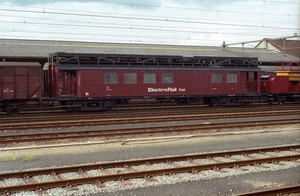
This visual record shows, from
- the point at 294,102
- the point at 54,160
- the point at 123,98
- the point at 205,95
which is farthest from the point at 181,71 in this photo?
the point at 54,160

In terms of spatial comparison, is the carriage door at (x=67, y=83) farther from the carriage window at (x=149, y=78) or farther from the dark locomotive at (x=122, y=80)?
the carriage window at (x=149, y=78)

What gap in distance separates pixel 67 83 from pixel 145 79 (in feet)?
17.6

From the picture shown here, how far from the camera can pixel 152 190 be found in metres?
8.32

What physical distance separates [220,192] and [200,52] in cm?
3696

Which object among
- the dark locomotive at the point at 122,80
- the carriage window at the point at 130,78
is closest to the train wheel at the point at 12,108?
the dark locomotive at the point at 122,80

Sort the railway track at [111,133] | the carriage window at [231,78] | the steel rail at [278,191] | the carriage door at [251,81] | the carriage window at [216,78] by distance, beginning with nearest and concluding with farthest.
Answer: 1. the steel rail at [278,191]
2. the railway track at [111,133]
3. the carriage window at [216,78]
4. the carriage window at [231,78]
5. the carriage door at [251,81]

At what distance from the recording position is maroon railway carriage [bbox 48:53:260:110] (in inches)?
925

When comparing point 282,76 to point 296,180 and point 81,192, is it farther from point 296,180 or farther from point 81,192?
point 81,192

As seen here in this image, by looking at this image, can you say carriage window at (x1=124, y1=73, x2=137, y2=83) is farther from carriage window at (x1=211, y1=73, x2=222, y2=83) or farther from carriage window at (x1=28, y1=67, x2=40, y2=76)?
carriage window at (x1=211, y1=73, x2=222, y2=83)

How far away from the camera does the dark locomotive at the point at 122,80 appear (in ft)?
73.4

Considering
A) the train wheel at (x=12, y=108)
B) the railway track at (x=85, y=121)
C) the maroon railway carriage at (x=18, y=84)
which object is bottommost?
the railway track at (x=85, y=121)

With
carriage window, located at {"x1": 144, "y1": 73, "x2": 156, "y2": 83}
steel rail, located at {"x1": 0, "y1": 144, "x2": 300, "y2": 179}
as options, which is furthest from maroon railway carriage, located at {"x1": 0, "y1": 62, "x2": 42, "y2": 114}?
steel rail, located at {"x1": 0, "y1": 144, "x2": 300, "y2": 179}

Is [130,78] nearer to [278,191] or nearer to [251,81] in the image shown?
[251,81]

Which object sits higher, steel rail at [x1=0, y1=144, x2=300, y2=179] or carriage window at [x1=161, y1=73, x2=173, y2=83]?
carriage window at [x1=161, y1=73, x2=173, y2=83]
